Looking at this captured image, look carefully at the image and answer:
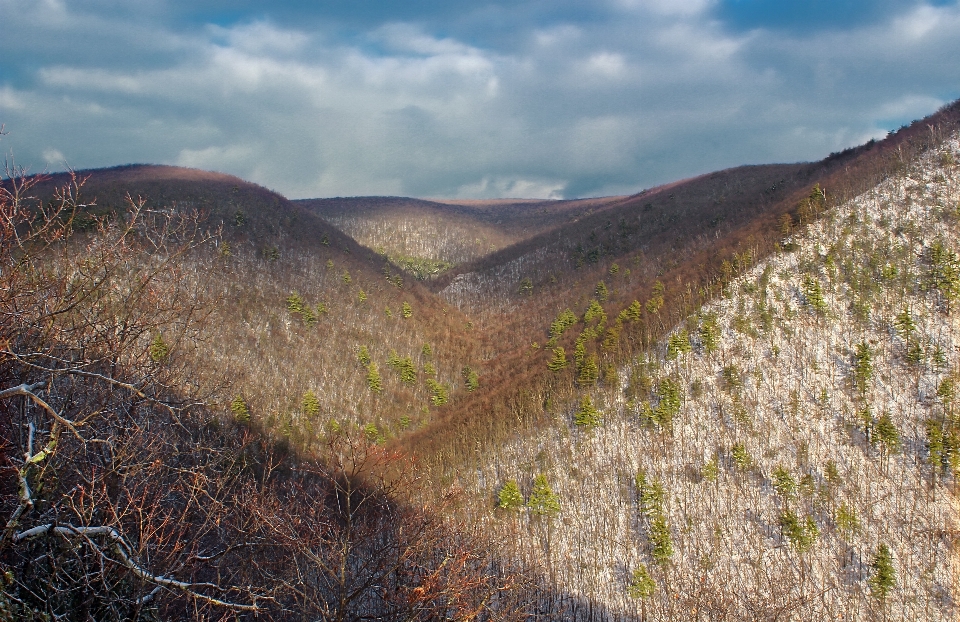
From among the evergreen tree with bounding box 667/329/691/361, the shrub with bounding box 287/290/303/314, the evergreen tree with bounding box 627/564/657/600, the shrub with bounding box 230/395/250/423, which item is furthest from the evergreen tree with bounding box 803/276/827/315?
the shrub with bounding box 287/290/303/314

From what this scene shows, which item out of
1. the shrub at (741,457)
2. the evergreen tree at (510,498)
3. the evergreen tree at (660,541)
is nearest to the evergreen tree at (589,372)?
the evergreen tree at (510,498)

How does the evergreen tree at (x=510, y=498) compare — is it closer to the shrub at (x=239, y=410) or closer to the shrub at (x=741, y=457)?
the shrub at (x=741, y=457)

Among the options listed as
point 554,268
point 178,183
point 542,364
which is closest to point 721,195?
point 554,268

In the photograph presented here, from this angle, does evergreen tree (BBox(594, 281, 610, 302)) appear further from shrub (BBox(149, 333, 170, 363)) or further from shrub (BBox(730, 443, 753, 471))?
shrub (BBox(149, 333, 170, 363))

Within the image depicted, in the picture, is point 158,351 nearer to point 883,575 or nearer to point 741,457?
point 883,575

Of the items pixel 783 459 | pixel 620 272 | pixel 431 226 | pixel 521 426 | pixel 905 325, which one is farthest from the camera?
pixel 431 226

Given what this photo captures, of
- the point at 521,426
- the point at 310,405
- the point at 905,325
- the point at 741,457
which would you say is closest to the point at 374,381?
the point at 310,405
